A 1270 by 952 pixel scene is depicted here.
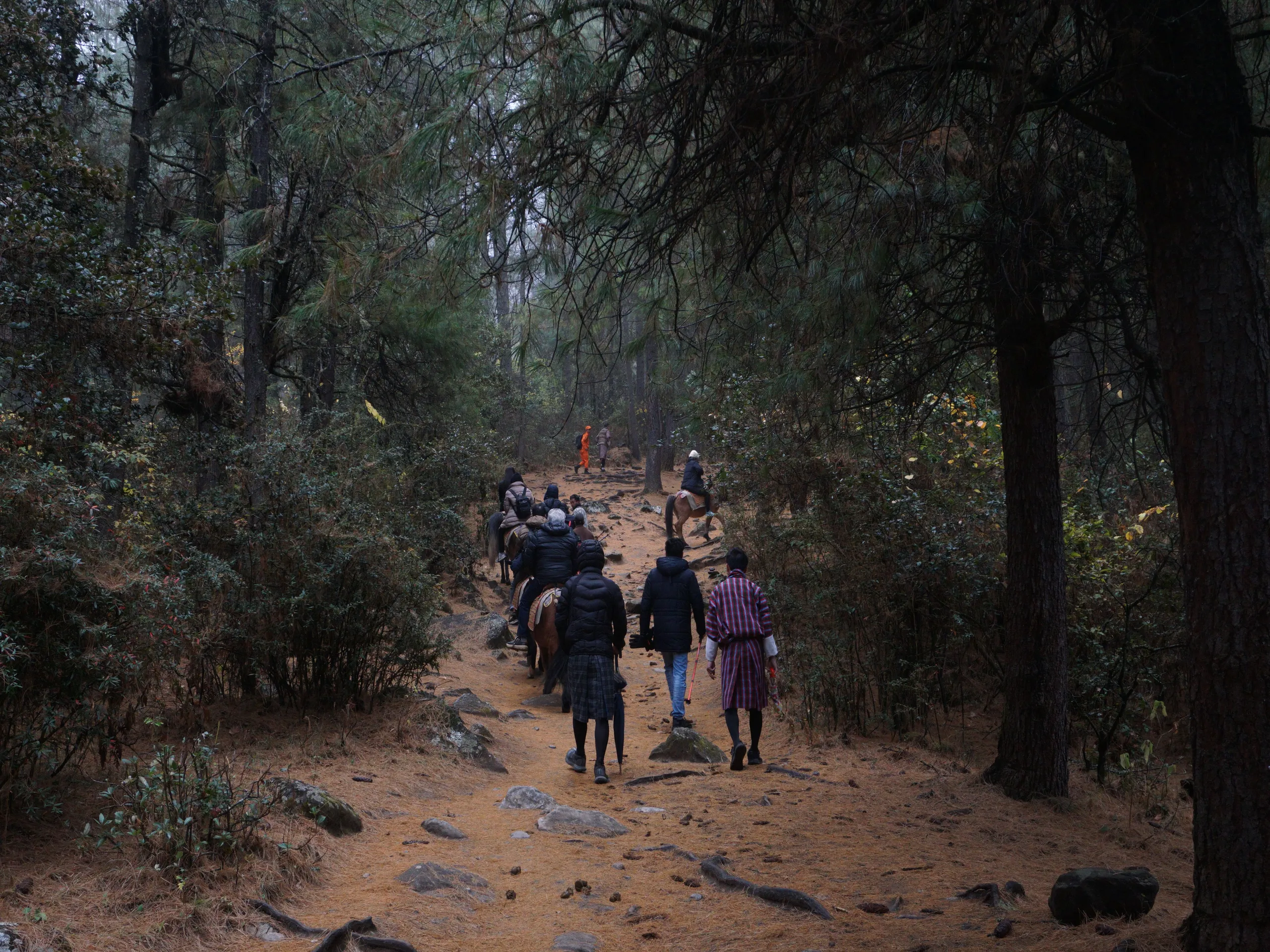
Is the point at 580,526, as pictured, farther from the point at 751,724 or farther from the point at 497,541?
the point at 751,724

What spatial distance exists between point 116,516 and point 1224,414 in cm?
789

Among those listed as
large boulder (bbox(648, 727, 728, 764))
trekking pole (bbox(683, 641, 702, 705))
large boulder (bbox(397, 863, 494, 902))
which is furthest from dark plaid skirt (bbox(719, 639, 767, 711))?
large boulder (bbox(397, 863, 494, 902))

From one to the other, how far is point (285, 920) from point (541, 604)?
731 cm

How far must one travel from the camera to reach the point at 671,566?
10305mm

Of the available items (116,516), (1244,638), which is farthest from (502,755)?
(1244,638)

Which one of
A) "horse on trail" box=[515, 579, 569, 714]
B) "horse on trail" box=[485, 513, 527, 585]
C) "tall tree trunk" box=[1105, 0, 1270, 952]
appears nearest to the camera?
"tall tree trunk" box=[1105, 0, 1270, 952]

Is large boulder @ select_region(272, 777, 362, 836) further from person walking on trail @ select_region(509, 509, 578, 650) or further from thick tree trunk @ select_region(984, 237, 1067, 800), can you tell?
person walking on trail @ select_region(509, 509, 578, 650)

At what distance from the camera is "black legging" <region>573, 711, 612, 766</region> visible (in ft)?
28.3

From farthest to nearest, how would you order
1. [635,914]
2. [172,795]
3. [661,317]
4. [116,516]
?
[661,317] → [116,516] → [635,914] → [172,795]

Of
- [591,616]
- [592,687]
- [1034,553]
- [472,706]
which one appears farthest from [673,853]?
[472,706]

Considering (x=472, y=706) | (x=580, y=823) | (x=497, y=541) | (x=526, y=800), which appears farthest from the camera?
(x=497, y=541)

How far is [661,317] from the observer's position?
8.60m

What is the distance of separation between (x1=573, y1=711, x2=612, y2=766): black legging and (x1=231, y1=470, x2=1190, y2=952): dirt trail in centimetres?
23

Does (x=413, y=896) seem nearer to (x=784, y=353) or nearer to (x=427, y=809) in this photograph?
(x=427, y=809)
